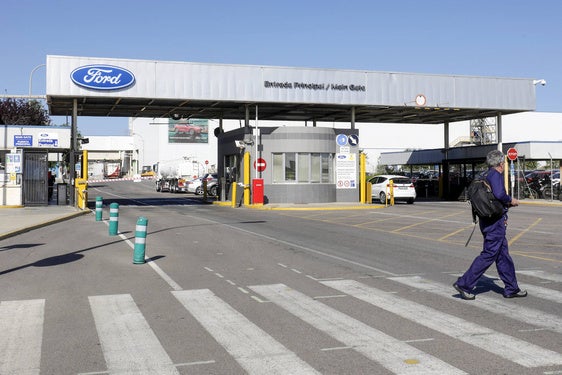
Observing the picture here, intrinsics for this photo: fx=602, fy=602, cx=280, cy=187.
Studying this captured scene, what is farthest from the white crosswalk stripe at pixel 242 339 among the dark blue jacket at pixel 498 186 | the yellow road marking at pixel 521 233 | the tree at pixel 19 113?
the tree at pixel 19 113

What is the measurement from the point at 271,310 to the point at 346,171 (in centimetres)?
2585

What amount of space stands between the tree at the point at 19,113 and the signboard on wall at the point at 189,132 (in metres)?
51.7

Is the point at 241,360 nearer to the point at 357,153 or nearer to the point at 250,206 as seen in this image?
the point at 250,206

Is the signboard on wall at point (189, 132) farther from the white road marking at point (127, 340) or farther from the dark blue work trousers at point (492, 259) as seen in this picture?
the dark blue work trousers at point (492, 259)

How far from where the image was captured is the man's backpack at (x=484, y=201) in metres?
7.34

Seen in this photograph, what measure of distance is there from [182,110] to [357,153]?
10.7 m

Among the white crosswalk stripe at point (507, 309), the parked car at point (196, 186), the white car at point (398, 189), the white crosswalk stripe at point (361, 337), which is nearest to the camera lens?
the white crosswalk stripe at point (361, 337)

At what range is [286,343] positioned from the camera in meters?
5.59

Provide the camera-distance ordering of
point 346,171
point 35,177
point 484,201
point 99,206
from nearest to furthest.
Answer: point 484,201 < point 99,206 < point 35,177 < point 346,171

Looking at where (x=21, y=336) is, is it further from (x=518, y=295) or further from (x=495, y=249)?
(x=518, y=295)

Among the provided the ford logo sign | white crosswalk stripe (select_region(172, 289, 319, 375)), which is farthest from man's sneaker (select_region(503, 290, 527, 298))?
the ford logo sign

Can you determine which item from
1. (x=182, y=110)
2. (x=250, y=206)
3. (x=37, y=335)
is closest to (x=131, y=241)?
(x=37, y=335)

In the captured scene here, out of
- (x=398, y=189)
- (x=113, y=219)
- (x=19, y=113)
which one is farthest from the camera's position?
(x=19, y=113)

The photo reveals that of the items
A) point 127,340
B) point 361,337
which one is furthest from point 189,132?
point 361,337
